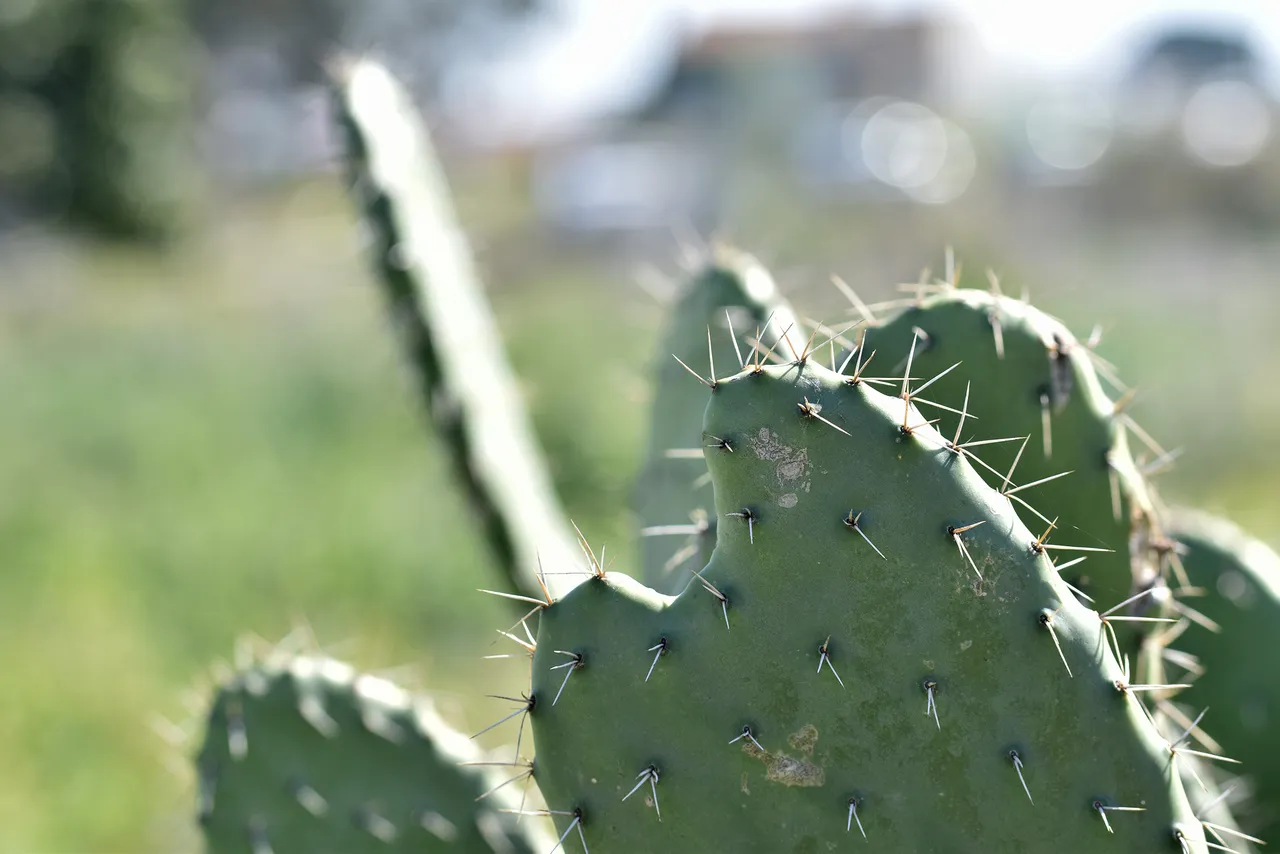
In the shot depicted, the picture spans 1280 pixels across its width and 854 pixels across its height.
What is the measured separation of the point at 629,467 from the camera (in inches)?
233

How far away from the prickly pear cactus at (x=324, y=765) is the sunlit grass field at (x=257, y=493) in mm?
703

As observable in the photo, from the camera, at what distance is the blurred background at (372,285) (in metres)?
4.38

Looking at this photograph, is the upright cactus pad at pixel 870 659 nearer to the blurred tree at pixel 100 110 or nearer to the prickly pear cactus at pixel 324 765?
the prickly pear cactus at pixel 324 765

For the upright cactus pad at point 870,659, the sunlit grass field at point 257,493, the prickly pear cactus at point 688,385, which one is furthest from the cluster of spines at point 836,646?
the sunlit grass field at point 257,493

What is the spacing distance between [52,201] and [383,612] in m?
14.7

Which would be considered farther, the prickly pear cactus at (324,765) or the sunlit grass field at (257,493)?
the sunlit grass field at (257,493)

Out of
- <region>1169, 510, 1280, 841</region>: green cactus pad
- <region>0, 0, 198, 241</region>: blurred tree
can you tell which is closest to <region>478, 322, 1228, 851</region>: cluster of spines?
<region>1169, 510, 1280, 841</region>: green cactus pad

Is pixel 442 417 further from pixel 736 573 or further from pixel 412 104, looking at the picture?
pixel 736 573

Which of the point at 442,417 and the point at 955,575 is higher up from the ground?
the point at 955,575

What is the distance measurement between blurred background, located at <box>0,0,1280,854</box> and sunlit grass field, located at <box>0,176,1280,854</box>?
0.8 inches

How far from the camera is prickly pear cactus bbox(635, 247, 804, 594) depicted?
1415mm

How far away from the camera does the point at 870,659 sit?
863 millimetres

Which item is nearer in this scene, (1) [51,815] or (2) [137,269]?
(1) [51,815]

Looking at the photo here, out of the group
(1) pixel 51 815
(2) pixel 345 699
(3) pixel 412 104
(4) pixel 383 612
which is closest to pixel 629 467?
(4) pixel 383 612
